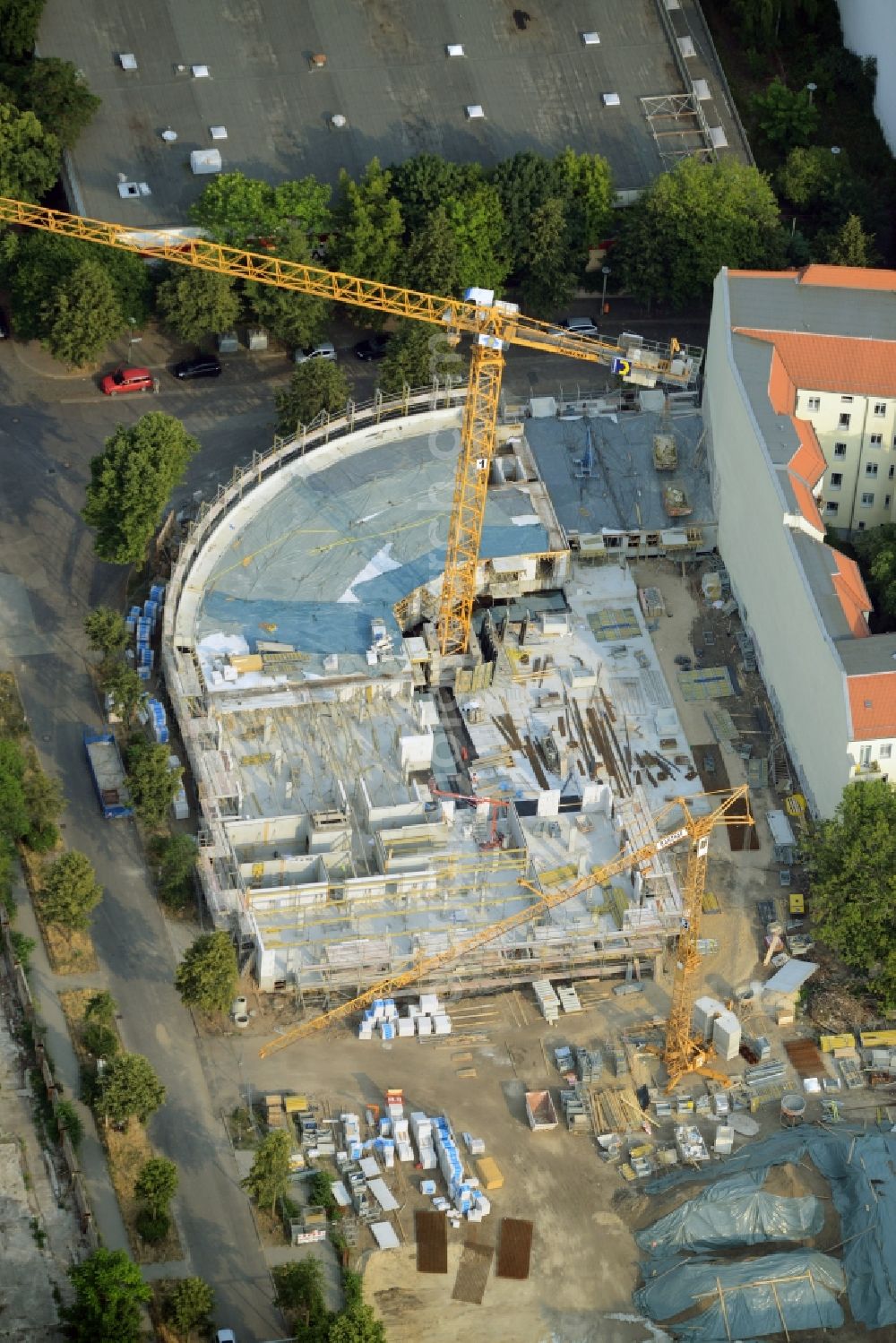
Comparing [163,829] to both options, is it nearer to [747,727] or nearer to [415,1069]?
[415,1069]

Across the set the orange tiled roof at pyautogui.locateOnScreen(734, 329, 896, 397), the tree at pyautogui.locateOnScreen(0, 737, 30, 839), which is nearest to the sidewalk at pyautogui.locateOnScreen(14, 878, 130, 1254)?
the tree at pyautogui.locateOnScreen(0, 737, 30, 839)

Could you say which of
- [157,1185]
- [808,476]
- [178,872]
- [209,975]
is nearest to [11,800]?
[178,872]

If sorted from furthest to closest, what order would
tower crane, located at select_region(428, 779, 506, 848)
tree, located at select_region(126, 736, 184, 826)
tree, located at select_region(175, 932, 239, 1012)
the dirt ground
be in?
tower crane, located at select_region(428, 779, 506, 848) → tree, located at select_region(126, 736, 184, 826) → tree, located at select_region(175, 932, 239, 1012) → the dirt ground

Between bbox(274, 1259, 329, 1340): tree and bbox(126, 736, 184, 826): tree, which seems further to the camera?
bbox(126, 736, 184, 826): tree

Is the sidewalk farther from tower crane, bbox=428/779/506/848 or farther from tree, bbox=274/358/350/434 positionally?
tree, bbox=274/358/350/434

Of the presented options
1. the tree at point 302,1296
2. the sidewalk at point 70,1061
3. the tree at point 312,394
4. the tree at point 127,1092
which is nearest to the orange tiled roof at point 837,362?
the tree at point 312,394

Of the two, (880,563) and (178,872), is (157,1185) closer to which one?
(178,872)

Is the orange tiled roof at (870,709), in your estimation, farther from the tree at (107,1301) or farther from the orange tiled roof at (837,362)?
the tree at (107,1301)
